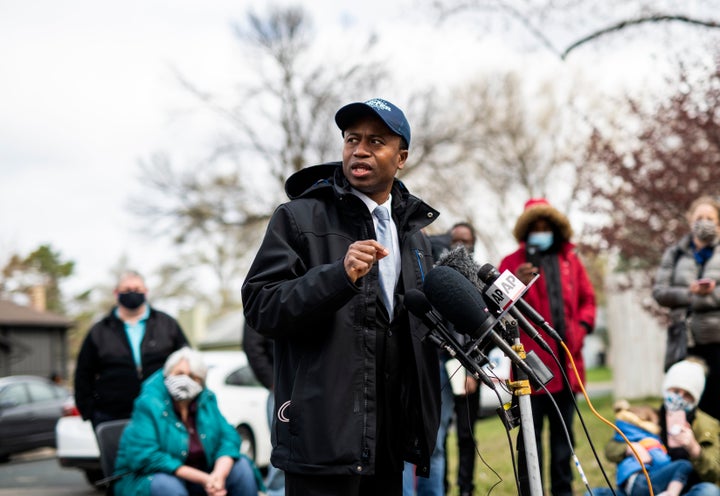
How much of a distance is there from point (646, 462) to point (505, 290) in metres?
3.30

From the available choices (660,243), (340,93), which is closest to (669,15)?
(660,243)

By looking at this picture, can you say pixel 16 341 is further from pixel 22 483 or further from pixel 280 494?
pixel 280 494

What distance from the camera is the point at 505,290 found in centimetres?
266

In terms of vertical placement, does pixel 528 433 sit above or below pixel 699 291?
below

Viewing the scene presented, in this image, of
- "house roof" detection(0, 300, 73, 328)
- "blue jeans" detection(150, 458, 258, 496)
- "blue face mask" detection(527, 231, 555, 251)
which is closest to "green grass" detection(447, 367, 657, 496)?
"blue face mask" detection(527, 231, 555, 251)

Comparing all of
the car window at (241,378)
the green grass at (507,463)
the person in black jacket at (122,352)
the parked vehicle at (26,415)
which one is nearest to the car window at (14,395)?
the parked vehicle at (26,415)

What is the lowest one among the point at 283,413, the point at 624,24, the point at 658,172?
the point at 283,413

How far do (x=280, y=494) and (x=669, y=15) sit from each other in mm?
7556

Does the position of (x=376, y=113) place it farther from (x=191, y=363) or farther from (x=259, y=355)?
(x=259, y=355)

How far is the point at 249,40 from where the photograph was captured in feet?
86.7

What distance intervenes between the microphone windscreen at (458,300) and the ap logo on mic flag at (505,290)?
0.14ft

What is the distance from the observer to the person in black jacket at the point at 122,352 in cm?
683

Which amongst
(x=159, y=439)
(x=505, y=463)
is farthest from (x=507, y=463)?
(x=159, y=439)

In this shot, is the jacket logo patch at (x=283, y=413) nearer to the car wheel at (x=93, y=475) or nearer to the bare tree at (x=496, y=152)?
A: the car wheel at (x=93, y=475)
